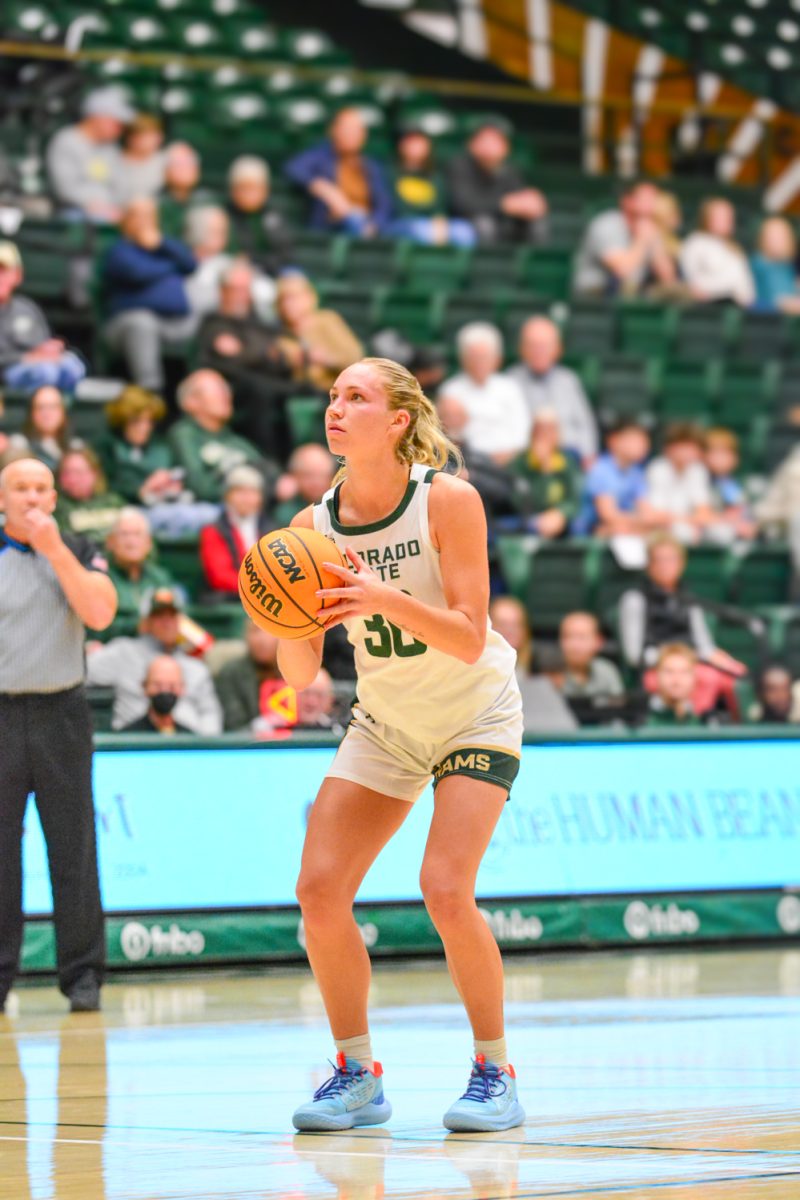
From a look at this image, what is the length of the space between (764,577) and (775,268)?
4.87m

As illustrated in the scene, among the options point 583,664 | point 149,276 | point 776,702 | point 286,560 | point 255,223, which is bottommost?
point 776,702

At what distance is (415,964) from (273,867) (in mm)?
985

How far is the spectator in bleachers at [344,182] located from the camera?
18.3 metres

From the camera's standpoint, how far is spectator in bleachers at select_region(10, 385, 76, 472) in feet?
42.1

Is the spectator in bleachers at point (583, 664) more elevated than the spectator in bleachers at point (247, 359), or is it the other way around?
the spectator in bleachers at point (247, 359)

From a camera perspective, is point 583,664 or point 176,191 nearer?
point 583,664

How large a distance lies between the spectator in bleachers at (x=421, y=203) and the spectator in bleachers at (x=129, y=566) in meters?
7.17

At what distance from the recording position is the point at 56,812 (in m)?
9.16

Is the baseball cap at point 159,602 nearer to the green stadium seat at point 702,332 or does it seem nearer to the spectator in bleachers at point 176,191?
the spectator in bleachers at point 176,191

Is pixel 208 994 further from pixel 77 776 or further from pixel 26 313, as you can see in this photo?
pixel 26 313

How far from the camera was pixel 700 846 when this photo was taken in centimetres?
1246

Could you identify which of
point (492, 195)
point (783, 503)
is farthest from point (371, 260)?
point (783, 503)

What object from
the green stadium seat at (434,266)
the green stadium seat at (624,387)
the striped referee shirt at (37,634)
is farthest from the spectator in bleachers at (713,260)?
the striped referee shirt at (37,634)

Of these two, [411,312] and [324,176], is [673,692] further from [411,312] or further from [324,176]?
[324,176]
